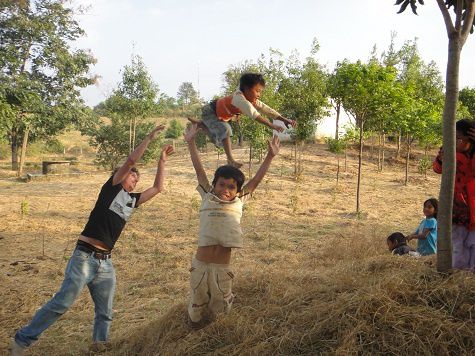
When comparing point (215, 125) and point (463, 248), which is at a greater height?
point (215, 125)

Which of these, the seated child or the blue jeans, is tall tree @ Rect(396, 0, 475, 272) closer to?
the seated child

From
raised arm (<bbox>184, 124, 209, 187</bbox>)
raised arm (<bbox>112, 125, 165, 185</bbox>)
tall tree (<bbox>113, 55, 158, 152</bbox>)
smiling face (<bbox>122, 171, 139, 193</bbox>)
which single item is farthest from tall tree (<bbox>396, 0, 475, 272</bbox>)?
tall tree (<bbox>113, 55, 158, 152</bbox>)

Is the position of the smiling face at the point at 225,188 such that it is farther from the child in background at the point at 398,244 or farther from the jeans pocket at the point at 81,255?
the child in background at the point at 398,244

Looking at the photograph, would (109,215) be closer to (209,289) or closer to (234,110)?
(209,289)

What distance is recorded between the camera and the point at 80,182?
14703 millimetres

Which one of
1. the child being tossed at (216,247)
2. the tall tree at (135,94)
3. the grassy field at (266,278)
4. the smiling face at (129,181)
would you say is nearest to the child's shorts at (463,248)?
the grassy field at (266,278)

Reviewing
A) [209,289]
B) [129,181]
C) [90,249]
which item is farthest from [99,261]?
[209,289]

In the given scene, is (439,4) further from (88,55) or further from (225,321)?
(88,55)

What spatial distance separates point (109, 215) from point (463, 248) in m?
2.64

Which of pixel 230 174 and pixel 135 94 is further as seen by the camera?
pixel 135 94

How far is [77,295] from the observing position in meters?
A: 3.21

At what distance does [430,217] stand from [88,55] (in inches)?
679

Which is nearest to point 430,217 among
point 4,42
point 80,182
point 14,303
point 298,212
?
point 14,303

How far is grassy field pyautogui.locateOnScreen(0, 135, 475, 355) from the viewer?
2422 mm
